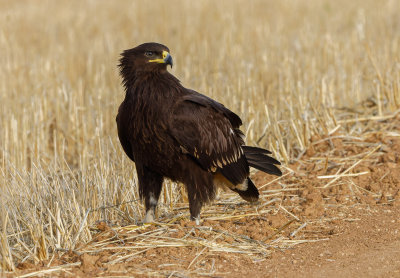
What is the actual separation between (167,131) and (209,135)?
42 cm

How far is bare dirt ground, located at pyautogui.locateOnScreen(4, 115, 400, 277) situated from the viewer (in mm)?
4023

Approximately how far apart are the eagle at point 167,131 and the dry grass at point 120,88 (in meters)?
0.62

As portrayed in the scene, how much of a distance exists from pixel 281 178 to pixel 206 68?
12.0 feet

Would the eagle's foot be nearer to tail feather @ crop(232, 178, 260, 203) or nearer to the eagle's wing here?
the eagle's wing

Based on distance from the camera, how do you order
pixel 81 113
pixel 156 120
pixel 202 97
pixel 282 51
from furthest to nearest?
pixel 282 51, pixel 81 113, pixel 202 97, pixel 156 120

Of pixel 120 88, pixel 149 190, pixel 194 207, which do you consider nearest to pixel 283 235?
pixel 194 207

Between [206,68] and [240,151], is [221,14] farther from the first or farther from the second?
[240,151]

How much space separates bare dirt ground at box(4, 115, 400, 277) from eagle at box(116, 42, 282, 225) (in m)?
0.38

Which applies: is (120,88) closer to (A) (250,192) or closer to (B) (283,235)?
(A) (250,192)

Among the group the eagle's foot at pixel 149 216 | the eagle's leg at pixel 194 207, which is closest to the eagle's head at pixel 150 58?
the eagle's leg at pixel 194 207

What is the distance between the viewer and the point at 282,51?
1041cm

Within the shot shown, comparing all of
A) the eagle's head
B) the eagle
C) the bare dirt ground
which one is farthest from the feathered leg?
the eagle's head

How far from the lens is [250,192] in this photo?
529 cm

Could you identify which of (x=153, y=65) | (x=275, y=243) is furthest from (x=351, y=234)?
(x=153, y=65)
